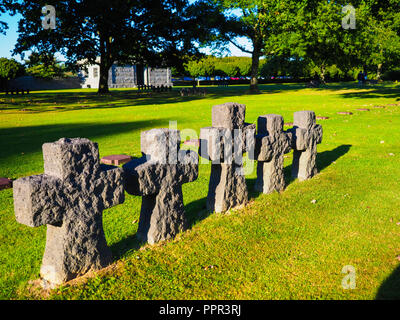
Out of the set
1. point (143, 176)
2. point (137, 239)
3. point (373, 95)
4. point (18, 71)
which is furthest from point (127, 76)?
point (143, 176)

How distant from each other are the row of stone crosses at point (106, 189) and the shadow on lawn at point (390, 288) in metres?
2.20

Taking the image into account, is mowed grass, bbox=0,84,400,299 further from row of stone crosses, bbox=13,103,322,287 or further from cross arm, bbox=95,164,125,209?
cross arm, bbox=95,164,125,209

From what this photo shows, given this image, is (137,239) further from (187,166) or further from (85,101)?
(85,101)

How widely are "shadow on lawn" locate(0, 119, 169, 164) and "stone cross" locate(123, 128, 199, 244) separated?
605 cm

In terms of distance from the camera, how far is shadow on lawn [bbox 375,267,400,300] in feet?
10.3

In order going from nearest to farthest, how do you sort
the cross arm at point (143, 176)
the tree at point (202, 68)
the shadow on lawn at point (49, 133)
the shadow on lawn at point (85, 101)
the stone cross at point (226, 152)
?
1. the cross arm at point (143, 176)
2. the stone cross at point (226, 152)
3. the shadow on lawn at point (49, 133)
4. the shadow on lawn at point (85, 101)
5. the tree at point (202, 68)

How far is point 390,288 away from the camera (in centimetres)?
325

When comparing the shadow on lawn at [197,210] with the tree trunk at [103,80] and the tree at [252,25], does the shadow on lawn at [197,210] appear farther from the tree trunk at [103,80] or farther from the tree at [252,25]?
the tree trunk at [103,80]

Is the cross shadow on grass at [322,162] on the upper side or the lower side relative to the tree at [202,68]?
lower

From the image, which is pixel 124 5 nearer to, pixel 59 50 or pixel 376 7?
pixel 59 50

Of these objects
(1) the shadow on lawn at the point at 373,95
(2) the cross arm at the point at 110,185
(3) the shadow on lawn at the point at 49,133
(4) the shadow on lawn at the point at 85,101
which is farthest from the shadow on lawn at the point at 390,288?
(1) the shadow on lawn at the point at 373,95

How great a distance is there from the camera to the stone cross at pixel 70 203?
305cm

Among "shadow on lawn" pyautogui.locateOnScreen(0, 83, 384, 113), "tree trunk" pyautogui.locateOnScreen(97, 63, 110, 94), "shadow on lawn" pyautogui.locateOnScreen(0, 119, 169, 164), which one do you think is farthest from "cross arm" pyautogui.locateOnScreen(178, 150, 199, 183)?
"tree trunk" pyautogui.locateOnScreen(97, 63, 110, 94)

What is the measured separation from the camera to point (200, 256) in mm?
3859
